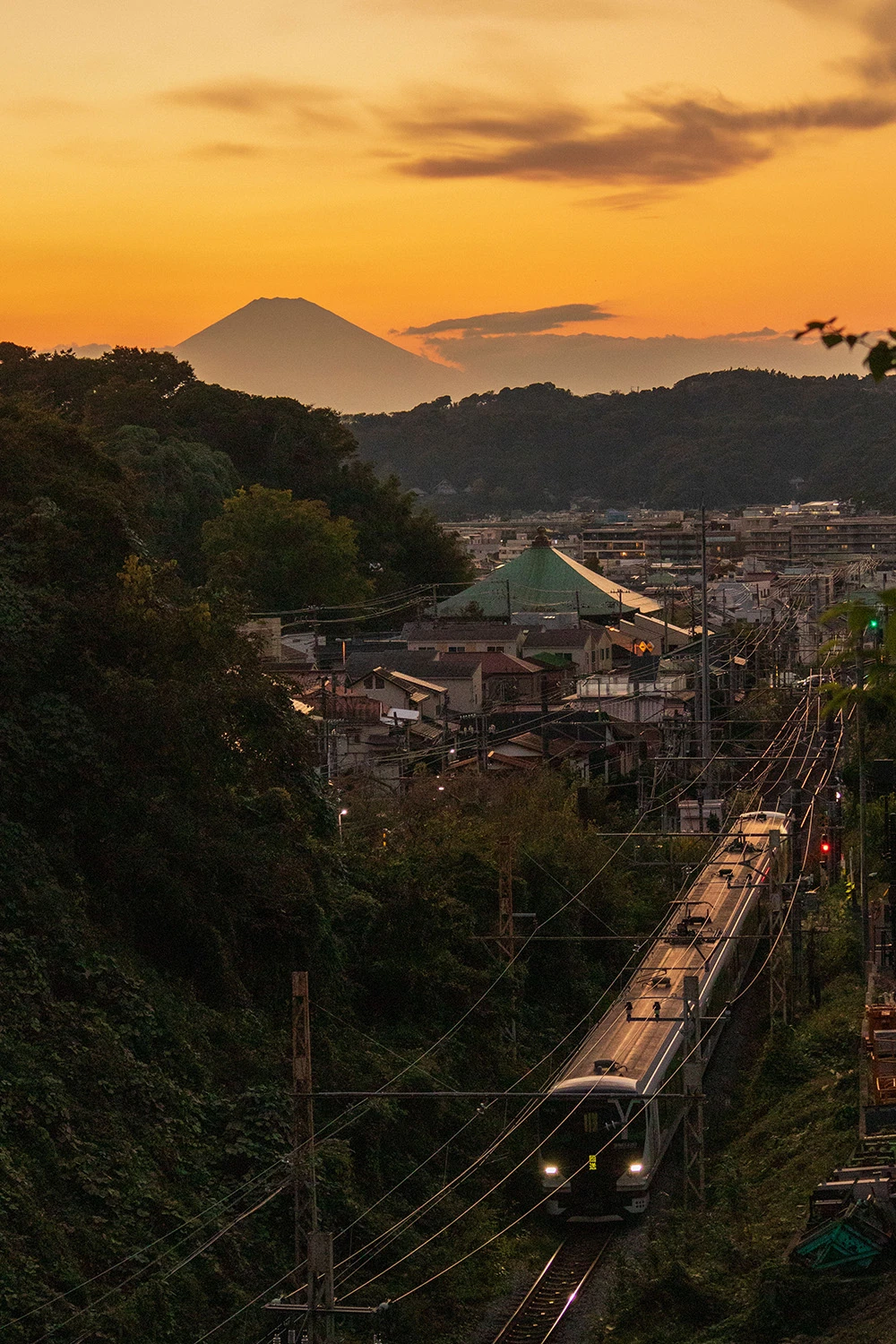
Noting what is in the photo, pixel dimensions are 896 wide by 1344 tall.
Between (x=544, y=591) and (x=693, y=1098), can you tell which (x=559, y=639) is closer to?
(x=544, y=591)

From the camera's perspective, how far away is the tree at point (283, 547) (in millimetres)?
47750

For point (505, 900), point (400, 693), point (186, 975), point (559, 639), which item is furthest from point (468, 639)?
point (186, 975)

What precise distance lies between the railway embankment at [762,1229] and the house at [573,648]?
89.5ft

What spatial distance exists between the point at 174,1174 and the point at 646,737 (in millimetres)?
22284

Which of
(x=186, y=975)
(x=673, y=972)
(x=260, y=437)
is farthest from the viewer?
(x=260, y=437)

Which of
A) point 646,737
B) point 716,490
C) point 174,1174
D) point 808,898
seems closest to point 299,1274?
point 174,1174

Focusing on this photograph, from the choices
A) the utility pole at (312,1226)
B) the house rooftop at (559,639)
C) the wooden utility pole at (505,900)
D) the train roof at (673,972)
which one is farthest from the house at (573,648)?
the utility pole at (312,1226)

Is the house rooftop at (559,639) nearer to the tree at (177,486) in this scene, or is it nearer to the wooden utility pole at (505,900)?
the tree at (177,486)

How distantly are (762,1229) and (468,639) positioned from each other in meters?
33.7

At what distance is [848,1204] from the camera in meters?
11.9

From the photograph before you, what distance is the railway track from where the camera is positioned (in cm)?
1232

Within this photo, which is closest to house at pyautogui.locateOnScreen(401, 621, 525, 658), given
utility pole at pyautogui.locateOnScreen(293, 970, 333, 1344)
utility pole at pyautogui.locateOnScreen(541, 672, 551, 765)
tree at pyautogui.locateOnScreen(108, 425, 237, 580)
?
tree at pyautogui.locateOnScreen(108, 425, 237, 580)

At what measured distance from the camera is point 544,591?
60.2m

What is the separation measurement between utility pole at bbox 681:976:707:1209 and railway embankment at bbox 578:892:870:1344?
187 millimetres
